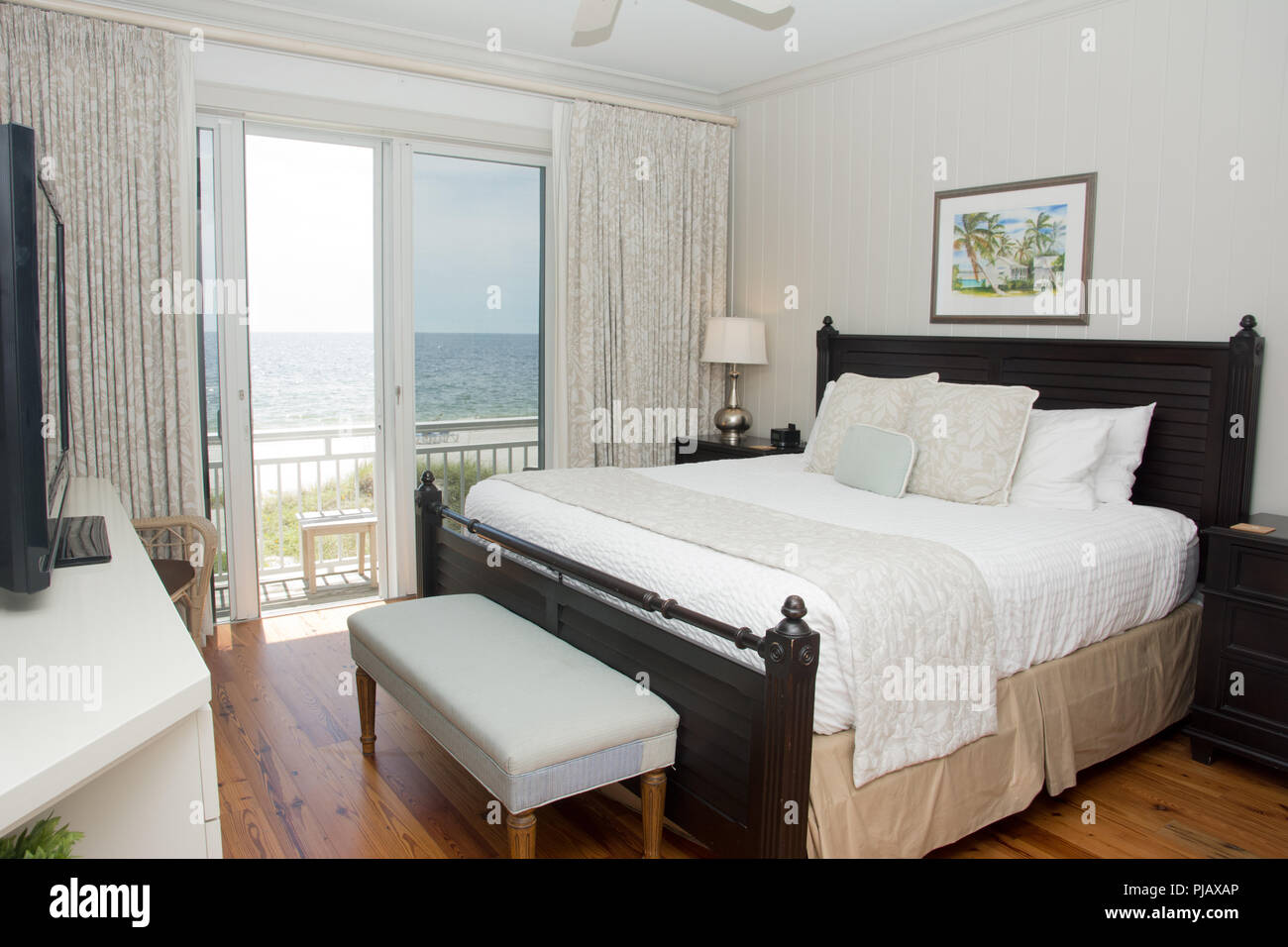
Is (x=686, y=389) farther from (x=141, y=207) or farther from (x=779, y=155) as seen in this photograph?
(x=141, y=207)

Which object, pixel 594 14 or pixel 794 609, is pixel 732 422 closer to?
pixel 594 14

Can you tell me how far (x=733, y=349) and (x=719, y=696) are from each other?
306 centimetres

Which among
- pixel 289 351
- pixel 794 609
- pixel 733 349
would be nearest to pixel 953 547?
pixel 794 609

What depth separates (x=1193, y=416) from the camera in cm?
329

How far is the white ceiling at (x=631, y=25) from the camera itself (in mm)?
3854

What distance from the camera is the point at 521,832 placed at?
2.04 meters

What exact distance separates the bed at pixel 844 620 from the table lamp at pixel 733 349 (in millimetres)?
1100

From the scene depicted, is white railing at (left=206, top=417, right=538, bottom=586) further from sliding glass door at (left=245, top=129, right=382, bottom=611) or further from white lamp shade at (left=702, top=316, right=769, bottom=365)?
white lamp shade at (left=702, top=316, right=769, bottom=365)

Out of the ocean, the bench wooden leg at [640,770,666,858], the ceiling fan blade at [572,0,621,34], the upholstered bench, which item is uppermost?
the ceiling fan blade at [572,0,621,34]

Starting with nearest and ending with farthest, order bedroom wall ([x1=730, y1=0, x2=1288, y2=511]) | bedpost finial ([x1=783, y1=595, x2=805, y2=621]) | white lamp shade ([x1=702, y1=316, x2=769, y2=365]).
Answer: bedpost finial ([x1=783, y1=595, x2=805, y2=621]), bedroom wall ([x1=730, y1=0, x2=1288, y2=511]), white lamp shade ([x1=702, y1=316, x2=769, y2=365])

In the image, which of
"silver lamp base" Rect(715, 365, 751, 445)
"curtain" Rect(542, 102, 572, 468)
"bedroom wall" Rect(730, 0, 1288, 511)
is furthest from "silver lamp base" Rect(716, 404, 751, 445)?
"curtain" Rect(542, 102, 572, 468)

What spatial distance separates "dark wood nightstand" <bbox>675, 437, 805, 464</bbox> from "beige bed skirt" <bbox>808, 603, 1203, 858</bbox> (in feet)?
6.47

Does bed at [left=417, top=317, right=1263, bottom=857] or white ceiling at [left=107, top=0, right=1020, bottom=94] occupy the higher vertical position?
white ceiling at [left=107, top=0, right=1020, bottom=94]

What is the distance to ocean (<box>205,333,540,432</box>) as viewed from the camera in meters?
→ 4.28
